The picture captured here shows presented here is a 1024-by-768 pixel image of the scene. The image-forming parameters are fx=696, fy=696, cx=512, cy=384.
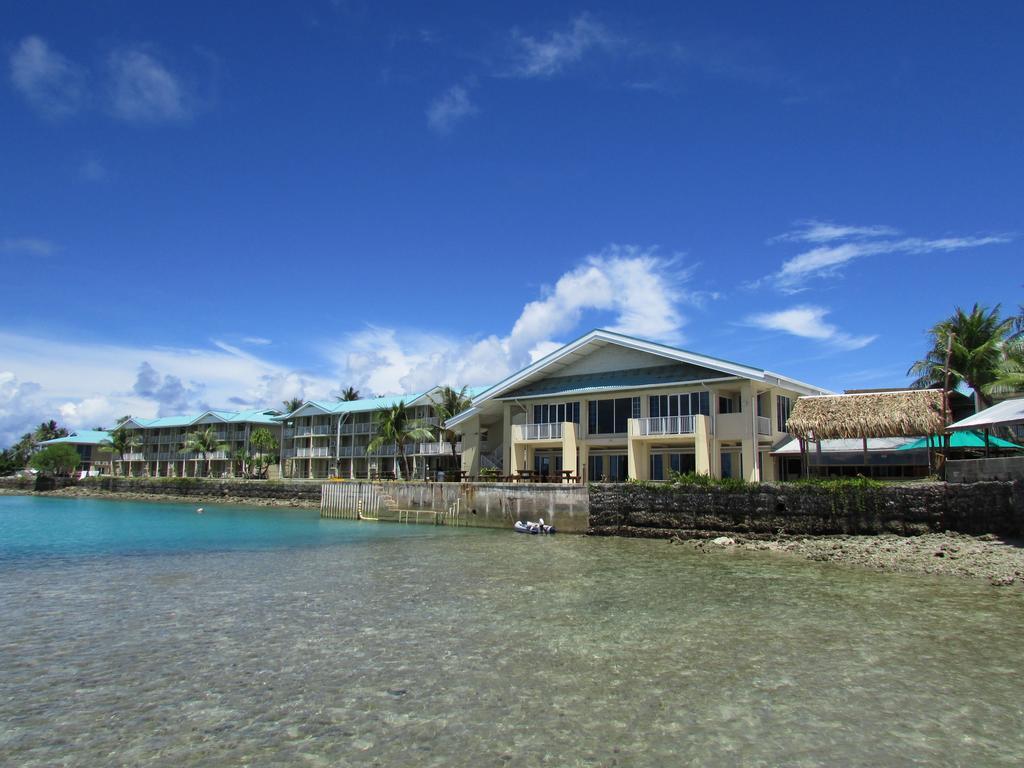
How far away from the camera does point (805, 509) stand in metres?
24.5

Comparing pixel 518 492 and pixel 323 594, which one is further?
pixel 518 492

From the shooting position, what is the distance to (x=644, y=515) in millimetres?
28062

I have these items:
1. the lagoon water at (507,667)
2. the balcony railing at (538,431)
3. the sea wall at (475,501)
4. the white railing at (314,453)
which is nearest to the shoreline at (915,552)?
the lagoon water at (507,667)

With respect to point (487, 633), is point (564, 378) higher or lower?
higher

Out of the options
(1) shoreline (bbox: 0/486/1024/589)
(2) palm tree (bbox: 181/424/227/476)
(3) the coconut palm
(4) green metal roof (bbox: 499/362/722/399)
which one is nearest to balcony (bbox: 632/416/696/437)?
(4) green metal roof (bbox: 499/362/722/399)

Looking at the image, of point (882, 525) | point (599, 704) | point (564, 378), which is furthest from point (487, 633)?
point (564, 378)

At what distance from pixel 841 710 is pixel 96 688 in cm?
897

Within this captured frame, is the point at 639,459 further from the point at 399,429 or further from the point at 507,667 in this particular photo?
the point at 399,429

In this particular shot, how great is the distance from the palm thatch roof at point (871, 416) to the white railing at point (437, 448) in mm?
32236

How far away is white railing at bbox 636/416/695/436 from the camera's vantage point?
30.8 m

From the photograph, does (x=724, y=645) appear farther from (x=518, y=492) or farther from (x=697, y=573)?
(x=518, y=492)

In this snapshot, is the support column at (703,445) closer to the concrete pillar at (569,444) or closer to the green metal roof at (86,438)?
the concrete pillar at (569,444)

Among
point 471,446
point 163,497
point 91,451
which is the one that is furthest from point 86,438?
point 471,446

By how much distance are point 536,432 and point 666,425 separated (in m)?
7.08
